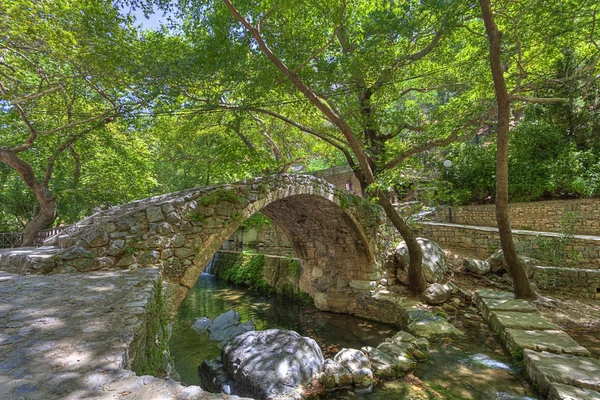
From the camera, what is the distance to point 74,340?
1.61m

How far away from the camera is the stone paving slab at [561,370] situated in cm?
307

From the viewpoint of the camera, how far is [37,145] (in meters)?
8.60

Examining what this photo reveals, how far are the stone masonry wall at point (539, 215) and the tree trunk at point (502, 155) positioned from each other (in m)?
4.48

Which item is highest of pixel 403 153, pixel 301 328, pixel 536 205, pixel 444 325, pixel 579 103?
pixel 579 103

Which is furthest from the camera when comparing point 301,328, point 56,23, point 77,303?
point 301,328

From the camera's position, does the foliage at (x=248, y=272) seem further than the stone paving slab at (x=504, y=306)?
Yes

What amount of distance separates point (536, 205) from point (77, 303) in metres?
11.5

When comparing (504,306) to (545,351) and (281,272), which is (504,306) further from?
(281,272)

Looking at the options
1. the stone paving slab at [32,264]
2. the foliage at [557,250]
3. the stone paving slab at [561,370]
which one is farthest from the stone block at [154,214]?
the foliage at [557,250]

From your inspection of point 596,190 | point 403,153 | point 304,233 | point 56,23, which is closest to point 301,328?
point 304,233

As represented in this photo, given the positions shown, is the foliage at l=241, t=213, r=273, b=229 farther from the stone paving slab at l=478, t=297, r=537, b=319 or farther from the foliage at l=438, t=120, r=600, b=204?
the stone paving slab at l=478, t=297, r=537, b=319

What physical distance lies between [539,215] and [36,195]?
1483 centimetres

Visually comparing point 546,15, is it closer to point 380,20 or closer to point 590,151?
point 380,20

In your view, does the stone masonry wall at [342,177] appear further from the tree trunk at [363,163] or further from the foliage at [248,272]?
the tree trunk at [363,163]
